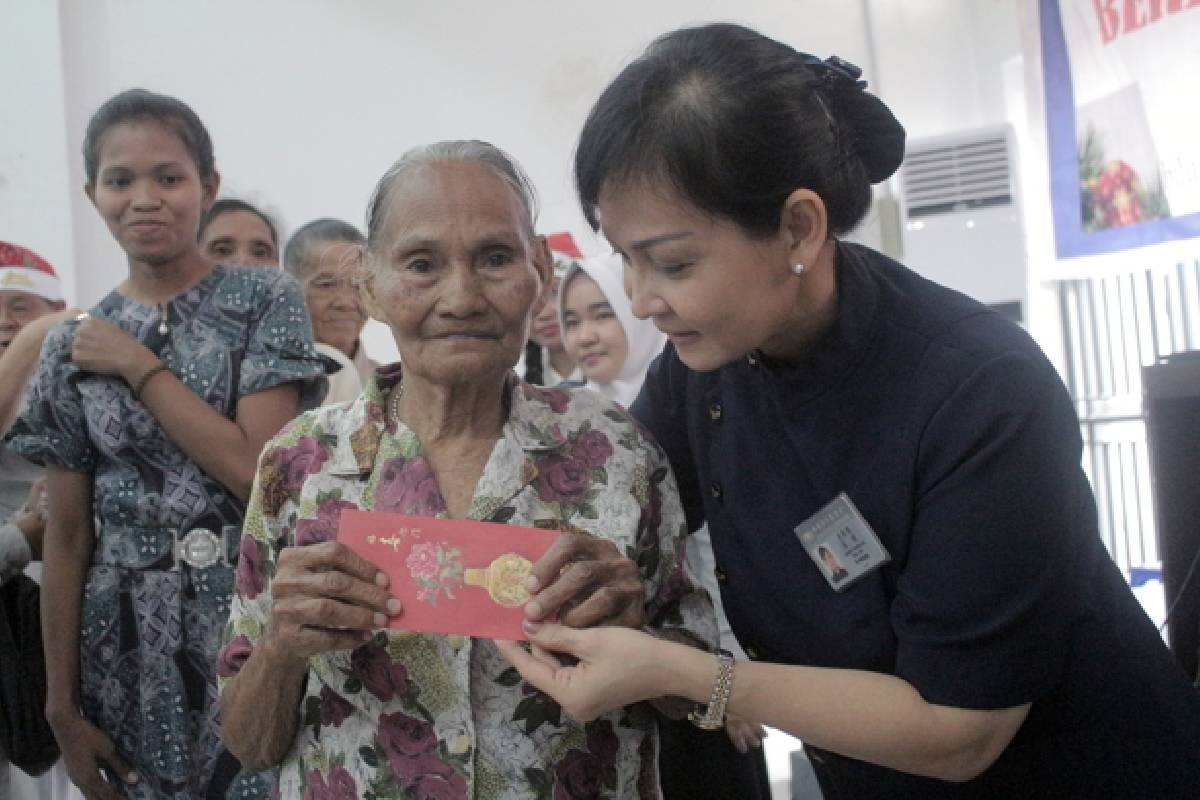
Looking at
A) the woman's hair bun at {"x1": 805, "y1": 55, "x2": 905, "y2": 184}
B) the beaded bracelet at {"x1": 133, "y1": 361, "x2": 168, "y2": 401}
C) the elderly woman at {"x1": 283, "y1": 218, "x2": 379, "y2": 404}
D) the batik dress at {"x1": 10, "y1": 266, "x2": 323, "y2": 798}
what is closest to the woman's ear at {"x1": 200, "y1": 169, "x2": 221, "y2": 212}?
the batik dress at {"x1": 10, "y1": 266, "x2": 323, "y2": 798}

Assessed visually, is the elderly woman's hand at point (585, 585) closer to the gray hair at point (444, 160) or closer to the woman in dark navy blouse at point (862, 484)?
the woman in dark navy blouse at point (862, 484)

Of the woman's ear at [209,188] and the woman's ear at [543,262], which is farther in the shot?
the woman's ear at [209,188]

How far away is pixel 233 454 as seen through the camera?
1.97m

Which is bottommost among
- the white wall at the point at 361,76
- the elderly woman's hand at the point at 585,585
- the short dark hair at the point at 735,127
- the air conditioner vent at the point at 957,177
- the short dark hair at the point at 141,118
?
the elderly woman's hand at the point at 585,585

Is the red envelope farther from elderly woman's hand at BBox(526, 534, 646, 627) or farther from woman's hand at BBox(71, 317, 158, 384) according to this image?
woman's hand at BBox(71, 317, 158, 384)

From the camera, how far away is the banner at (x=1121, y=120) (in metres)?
4.83

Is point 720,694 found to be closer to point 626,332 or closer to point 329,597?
point 329,597

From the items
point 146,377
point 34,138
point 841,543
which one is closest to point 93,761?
point 146,377

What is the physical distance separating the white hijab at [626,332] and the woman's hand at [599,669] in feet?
7.83

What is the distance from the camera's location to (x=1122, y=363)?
235 inches

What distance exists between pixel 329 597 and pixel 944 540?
2.54ft

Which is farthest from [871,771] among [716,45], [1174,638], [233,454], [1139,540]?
[1139,540]

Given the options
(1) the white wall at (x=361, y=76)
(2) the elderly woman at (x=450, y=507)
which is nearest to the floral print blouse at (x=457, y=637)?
(2) the elderly woman at (x=450, y=507)

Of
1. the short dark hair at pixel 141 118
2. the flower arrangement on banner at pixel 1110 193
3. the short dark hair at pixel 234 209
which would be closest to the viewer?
the short dark hair at pixel 141 118
